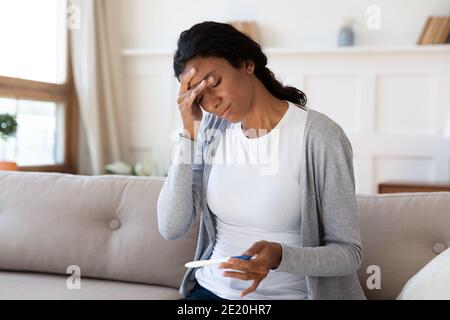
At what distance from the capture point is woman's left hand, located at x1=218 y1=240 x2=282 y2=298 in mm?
958

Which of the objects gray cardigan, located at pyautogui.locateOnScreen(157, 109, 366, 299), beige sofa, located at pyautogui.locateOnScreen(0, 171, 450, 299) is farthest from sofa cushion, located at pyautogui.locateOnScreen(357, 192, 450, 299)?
gray cardigan, located at pyautogui.locateOnScreen(157, 109, 366, 299)

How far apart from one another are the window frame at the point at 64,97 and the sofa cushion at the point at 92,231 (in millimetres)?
1640

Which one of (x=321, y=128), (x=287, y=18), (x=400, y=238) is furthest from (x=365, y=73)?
(x=321, y=128)

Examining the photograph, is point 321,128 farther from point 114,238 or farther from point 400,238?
point 114,238

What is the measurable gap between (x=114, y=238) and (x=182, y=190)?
361mm

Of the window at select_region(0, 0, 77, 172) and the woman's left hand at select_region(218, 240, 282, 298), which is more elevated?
the window at select_region(0, 0, 77, 172)

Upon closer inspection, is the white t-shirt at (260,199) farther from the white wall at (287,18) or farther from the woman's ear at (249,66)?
the white wall at (287,18)

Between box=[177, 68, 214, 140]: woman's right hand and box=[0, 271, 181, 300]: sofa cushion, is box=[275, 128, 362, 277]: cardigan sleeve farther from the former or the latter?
box=[0, 271, 181, 300]: sofa cushion

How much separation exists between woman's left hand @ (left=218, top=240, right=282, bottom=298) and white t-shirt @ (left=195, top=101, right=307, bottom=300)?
0.16m

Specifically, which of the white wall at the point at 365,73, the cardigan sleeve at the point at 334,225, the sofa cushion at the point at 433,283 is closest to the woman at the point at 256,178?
the cardigan sleeve at the point at 334,225

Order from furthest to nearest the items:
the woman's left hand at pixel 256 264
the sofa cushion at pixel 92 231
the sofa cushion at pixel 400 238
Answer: the sofa cushion at pixel 92 231 → the sofa cushion at pixel 400 238 → the woman's left hand at pixel 256 264

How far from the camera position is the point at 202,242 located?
1352mm

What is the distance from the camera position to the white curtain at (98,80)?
11.8 ft
